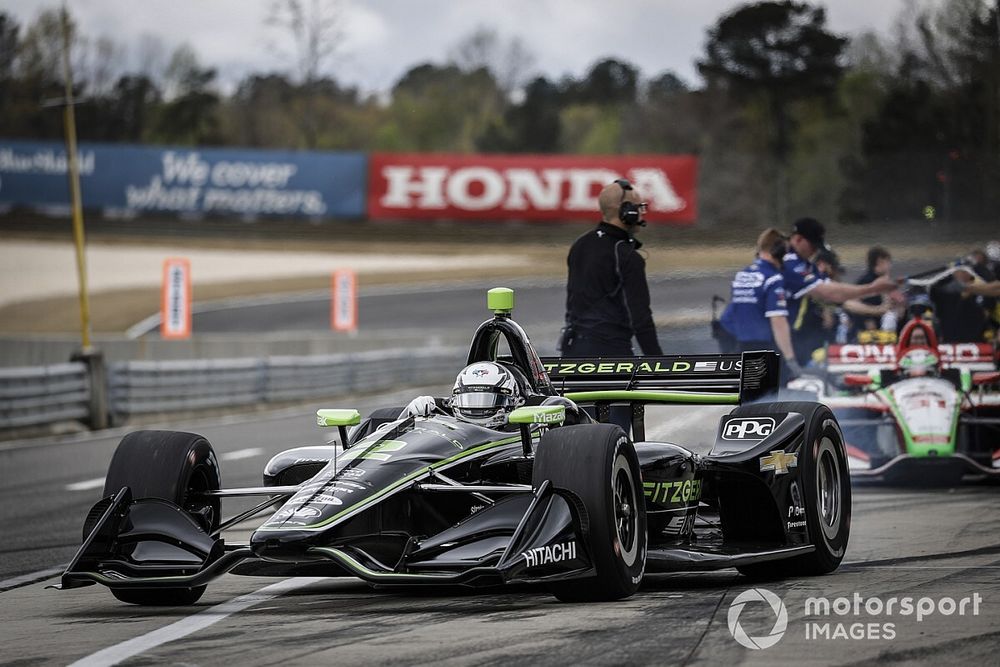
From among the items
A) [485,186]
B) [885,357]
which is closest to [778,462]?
[885,357]

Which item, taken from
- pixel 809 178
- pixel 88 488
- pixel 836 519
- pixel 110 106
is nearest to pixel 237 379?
pixel 809 178

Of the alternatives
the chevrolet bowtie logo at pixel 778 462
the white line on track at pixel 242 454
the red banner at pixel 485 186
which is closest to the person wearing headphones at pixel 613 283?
the chevrolet bowtie logo at pixel 778 462

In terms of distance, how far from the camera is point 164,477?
7172 millimetres

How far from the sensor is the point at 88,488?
13.6m

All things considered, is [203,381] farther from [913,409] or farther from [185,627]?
[185,627]

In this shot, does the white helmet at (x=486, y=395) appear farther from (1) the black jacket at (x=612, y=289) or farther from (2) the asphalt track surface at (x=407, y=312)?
(2) the asphalt track surface at (x=407, y=312)

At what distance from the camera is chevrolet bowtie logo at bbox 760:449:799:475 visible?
758 centimetres

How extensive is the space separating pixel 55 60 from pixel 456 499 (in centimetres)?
5010

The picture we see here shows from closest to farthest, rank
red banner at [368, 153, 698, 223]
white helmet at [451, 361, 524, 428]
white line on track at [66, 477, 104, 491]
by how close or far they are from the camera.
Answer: white helmet at [451, 361, 524, 428]
white line on track at [66, 477, 104, 491]
red banner at [368, 153, 698, 223]

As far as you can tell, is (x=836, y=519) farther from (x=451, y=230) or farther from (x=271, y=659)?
(x=451, y=230)

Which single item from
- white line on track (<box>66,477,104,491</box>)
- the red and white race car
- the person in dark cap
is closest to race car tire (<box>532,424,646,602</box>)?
the red and white race car

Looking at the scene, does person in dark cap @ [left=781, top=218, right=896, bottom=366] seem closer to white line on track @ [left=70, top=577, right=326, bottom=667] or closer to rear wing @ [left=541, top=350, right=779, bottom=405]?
rear wing @ [left=541, top=350, right=779, bottom=405]

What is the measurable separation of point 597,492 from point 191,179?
45.9 metres

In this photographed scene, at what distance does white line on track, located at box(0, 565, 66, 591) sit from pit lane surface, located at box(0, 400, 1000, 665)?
0.8 inches
